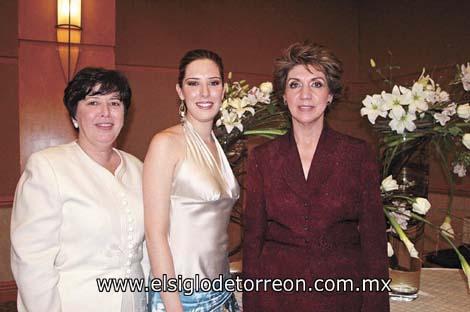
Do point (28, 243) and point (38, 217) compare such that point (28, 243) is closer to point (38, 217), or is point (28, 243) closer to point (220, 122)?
point (38, 217)

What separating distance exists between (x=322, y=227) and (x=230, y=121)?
1.98ft

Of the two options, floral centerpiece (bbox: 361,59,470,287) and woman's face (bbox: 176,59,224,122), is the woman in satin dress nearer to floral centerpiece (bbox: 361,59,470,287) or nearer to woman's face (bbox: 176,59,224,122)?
woman's face (bbox: 176,59,224,122)

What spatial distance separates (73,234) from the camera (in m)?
1.67

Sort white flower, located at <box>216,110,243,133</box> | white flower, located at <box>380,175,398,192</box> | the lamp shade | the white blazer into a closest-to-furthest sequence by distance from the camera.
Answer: the white blazer, white flower, located at <box>380,175,398,192</box>, white flower, located at <box>216,110,243,133</box>, the lamp shade

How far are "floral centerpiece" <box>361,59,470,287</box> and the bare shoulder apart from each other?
0.74 metres

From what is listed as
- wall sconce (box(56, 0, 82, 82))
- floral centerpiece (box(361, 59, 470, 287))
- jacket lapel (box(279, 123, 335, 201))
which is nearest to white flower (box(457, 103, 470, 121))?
floral centerpiece (box(361, 59, 470, 287))

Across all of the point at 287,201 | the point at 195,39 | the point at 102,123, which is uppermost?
the point at 195,39

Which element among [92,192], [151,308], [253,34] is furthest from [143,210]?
[253,34]

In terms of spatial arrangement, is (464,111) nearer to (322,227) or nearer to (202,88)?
(322,227)

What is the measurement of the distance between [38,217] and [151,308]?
21.1 inches

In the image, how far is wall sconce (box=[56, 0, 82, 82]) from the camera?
3.81m

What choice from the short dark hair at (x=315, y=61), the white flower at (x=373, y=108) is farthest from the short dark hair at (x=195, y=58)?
the white flower at (x=373, y=108)

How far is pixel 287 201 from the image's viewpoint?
5.47 feet

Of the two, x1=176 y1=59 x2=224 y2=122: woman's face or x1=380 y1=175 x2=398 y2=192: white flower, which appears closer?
x1=380 y1=175 x2=398 y2=192: white flower
